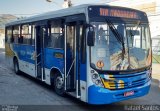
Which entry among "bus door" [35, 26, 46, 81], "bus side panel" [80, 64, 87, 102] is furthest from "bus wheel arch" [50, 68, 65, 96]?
"bus side panel" [80, 64, 87, 102]

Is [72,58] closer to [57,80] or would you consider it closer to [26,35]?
[57,80]

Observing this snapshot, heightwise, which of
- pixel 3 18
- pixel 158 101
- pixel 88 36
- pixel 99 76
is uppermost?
pixel 3 18

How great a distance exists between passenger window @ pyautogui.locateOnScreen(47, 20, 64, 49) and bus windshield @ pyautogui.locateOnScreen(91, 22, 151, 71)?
2.02 m

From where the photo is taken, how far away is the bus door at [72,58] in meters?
7.98

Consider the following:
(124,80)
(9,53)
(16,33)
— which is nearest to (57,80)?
(124,80)

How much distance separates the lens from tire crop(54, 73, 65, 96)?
9193mm

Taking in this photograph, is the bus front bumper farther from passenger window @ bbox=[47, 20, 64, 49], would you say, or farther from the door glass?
passenger window @ bbox=[47, 20, 64, 49]

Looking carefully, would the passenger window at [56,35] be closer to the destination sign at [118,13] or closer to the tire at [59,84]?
the tire at [59,84]

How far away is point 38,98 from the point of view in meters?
9.12

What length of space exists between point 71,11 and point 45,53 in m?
2.53

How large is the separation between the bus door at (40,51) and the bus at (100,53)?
0.92 meters

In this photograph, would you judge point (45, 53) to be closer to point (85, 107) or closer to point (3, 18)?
point (85, 107)

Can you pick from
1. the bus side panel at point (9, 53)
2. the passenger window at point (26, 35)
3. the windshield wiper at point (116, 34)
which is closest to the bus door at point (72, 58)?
the windshield wiper at point (116, 34)

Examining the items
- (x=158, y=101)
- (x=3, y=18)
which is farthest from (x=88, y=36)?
(x=3, y=18)
